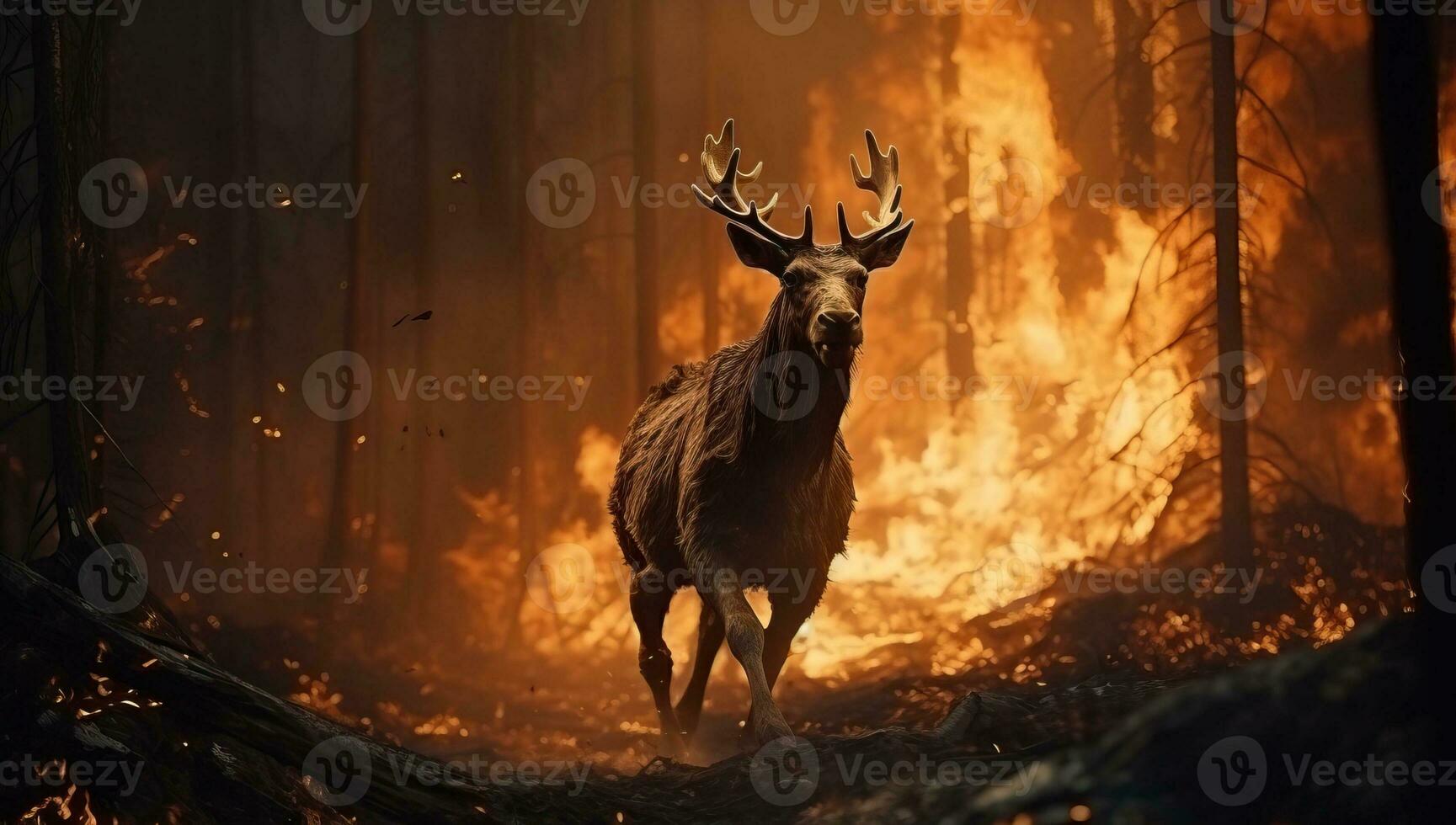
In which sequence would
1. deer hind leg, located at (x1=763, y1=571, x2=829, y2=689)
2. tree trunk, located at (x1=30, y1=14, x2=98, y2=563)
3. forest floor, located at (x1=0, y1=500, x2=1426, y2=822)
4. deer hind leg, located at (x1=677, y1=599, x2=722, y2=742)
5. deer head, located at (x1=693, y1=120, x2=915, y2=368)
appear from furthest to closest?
deer hind leg, located at (x1=677, y1=599, x2=722, y2=742) → tree trunk, located at (x1=30, y1=14, x2=98, y2=563) → deer hind leg, located at (x1=763, y1=571, x2=829, y2=689) → deer head, located at (x1=693, y1=120, x2=915, y2=368) → forest floor, located at (x1=0, y1=500, x2=1426, y2=822)

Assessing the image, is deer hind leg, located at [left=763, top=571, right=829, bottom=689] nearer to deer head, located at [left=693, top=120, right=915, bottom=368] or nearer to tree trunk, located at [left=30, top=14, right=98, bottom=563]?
deer head, located at [left=693, top=120, right=915, bottom=368]

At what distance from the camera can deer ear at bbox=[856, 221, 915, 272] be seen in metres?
5.32

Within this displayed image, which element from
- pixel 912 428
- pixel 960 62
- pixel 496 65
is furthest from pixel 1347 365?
pixel 496 65

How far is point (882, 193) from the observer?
5.90 metres

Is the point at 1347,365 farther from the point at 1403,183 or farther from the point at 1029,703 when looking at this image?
the point at 1403,183

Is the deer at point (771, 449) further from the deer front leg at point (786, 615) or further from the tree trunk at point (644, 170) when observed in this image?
the tree trunk at point (644, 170)

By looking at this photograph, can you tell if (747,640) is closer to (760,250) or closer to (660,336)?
(760,250)

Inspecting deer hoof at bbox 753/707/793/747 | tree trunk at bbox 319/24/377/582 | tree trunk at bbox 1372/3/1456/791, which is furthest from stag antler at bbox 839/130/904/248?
tree trunk at bbox 319/24/377/582

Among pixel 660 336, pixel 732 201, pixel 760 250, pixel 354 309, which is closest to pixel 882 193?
pixel 732 201

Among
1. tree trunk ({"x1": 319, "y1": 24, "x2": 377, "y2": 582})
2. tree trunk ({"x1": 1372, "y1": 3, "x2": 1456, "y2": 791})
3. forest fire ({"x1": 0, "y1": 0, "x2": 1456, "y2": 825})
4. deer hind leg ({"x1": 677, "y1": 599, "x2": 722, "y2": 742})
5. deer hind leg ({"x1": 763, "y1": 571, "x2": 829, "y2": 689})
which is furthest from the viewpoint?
tree trunk ({"x1": 319, "y1": 24, "x2": 377, "y2": 582})

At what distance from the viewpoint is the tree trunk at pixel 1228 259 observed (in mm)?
7797

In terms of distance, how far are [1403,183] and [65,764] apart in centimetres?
424

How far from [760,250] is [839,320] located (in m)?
0.77

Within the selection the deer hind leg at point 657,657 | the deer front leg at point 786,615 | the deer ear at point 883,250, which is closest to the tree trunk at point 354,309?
the deer hind leg at point 657,657
